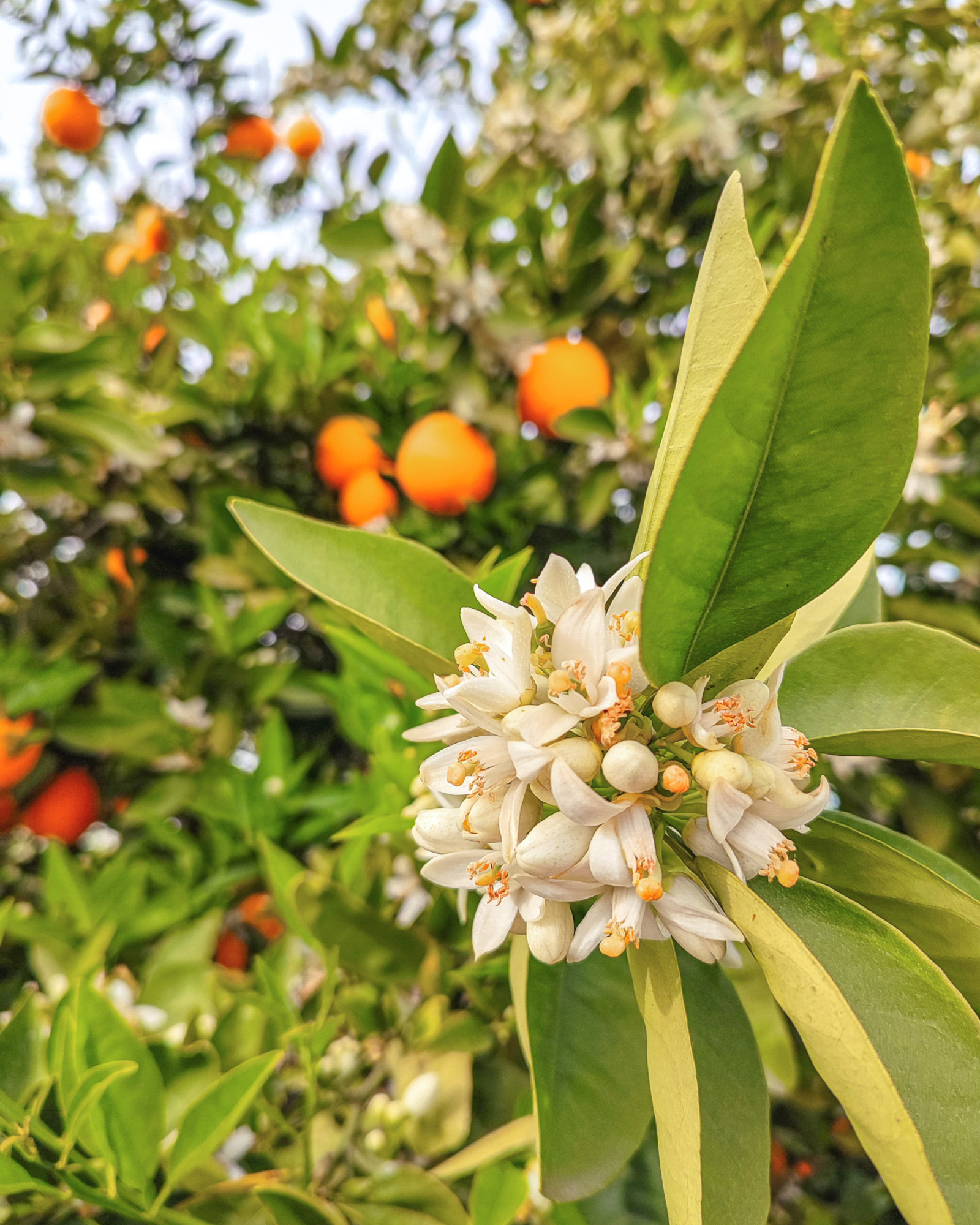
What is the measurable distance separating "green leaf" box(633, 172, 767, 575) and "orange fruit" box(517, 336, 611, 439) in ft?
2.04

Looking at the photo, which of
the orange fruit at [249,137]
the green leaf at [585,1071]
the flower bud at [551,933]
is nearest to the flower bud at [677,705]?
the flower bud at [551,933]

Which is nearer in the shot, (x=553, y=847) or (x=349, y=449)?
(x=553, y=847)

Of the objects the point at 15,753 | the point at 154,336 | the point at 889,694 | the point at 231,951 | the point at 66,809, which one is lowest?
the point at 231,951

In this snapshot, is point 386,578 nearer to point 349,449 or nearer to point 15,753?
point 349,449

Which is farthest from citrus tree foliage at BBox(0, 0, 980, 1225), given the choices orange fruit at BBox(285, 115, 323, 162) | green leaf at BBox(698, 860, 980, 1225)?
orange fruit at BBox(285, 115, 323, 162)

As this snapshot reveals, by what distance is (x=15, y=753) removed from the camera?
43.4 inches

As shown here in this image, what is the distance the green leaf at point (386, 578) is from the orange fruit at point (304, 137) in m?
1.74

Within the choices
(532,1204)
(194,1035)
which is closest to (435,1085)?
(532,1204)

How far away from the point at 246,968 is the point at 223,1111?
25.4 inches

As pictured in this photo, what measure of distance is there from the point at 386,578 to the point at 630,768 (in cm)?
21

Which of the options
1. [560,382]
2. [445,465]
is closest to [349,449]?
[445,465]

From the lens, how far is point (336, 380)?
1.22 metres

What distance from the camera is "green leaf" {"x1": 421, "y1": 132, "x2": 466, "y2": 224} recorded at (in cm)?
98

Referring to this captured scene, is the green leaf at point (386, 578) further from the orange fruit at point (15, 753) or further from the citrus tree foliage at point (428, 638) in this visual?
the orange fruit at point (15, 753)
